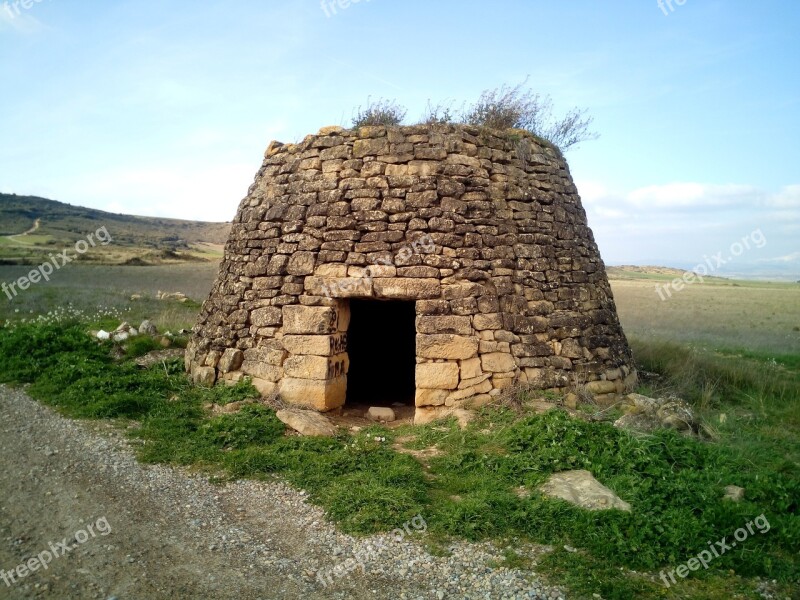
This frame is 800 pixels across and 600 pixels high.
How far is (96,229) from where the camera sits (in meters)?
40.7

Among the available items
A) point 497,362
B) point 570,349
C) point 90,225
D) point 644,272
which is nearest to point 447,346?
point 497,362

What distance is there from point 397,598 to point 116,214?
195 ft

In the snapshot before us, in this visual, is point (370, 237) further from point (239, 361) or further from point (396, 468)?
point (396, 468)

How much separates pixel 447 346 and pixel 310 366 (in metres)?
1.61

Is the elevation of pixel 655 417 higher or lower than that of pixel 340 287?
lower

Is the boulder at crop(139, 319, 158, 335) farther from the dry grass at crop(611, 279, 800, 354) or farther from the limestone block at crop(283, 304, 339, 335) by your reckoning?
the dry grass at crop(611, 279, 800, 354)

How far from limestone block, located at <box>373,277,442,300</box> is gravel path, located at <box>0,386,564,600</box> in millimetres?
2390

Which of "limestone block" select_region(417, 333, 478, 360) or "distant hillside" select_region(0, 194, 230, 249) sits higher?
"distant hillside" select_region(0, 194, 230, 249)

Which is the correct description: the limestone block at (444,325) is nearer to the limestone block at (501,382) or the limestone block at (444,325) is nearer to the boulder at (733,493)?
the limestone block at (501,382)

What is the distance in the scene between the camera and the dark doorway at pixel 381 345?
29.3ft

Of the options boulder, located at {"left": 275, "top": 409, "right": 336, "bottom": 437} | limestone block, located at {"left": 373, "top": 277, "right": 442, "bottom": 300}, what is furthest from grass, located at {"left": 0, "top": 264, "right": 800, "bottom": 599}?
limestone block, located at {"left": 373, "top": 277, "right": 442, "bottom": 300}

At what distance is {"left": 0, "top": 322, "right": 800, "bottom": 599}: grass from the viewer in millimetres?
3348

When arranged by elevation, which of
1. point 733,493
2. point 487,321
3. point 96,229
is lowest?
point 733,493

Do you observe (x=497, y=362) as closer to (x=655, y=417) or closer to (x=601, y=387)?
(x=601, y=387)
